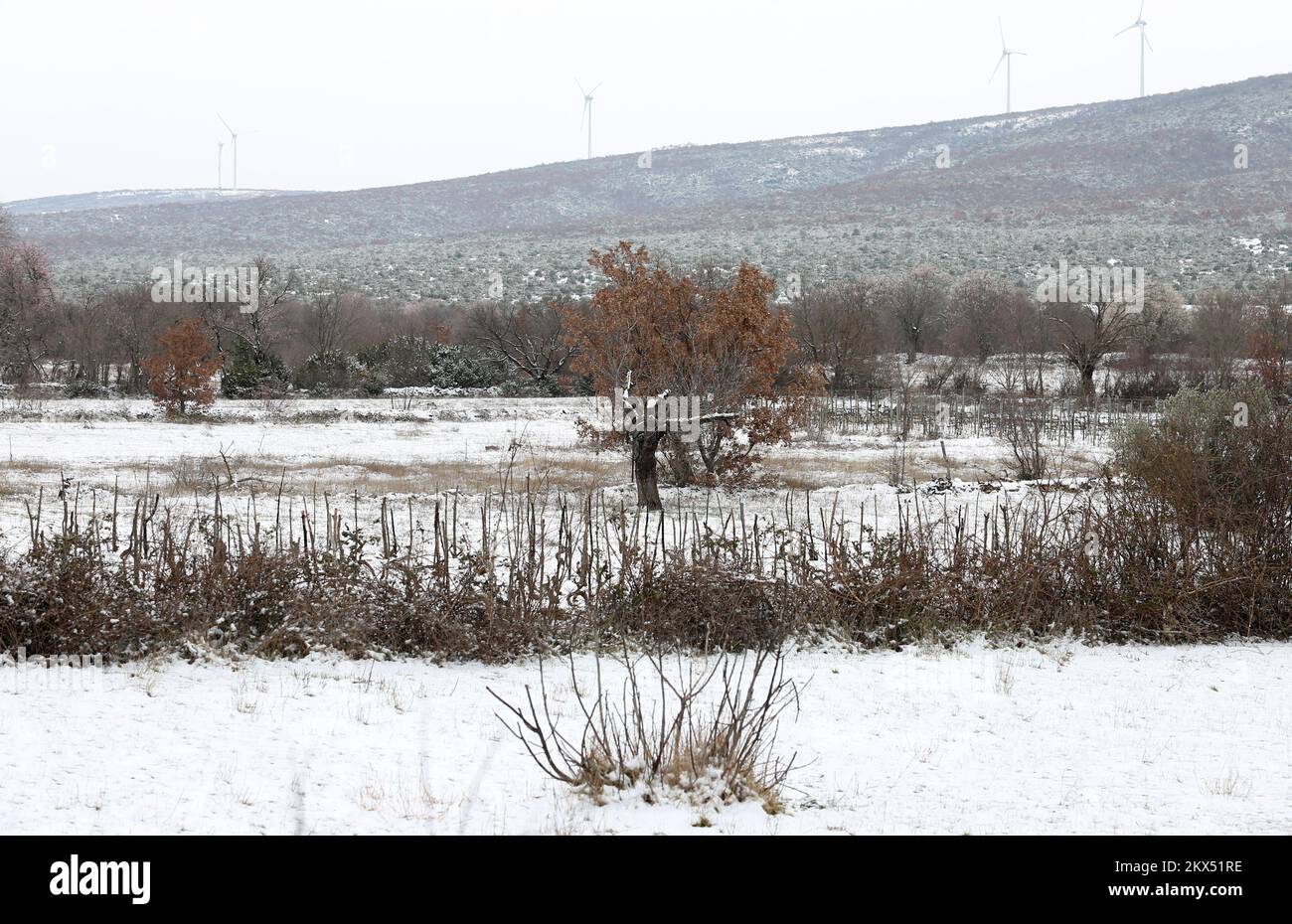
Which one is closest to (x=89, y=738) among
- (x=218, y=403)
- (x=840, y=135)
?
(x=218, y=403)

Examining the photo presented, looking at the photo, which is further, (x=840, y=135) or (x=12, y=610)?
(x=840, y=135)

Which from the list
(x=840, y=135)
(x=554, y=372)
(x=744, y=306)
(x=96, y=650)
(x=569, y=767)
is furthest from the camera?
(x=840, y=135)

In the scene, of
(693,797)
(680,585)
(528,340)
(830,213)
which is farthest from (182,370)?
(830,213)

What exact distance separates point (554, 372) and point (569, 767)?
32.9m

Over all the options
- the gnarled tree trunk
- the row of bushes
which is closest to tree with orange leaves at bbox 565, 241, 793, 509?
the gnarled tree trunk

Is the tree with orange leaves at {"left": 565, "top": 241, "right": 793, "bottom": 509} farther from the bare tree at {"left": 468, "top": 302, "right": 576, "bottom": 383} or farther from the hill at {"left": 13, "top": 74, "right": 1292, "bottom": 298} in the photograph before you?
the hill at {"left": 13, "top": 74, "right": 1292, "bottom": 298}

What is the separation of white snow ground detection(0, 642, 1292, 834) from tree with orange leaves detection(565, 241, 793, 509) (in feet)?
24.4

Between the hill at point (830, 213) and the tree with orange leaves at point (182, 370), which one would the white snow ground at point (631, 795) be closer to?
the tree with orange leaves at point (182, 370)

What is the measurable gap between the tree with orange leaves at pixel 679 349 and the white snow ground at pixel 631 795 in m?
7.43

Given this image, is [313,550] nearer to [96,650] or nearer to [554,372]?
[96,650]

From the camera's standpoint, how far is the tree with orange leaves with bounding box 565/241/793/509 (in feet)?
50.3

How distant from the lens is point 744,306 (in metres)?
15.5

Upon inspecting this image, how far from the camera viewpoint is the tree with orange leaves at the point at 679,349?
1533 centimetres

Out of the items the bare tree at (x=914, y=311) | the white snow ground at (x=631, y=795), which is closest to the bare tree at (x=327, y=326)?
the bare tree at (x=914, y=311)
